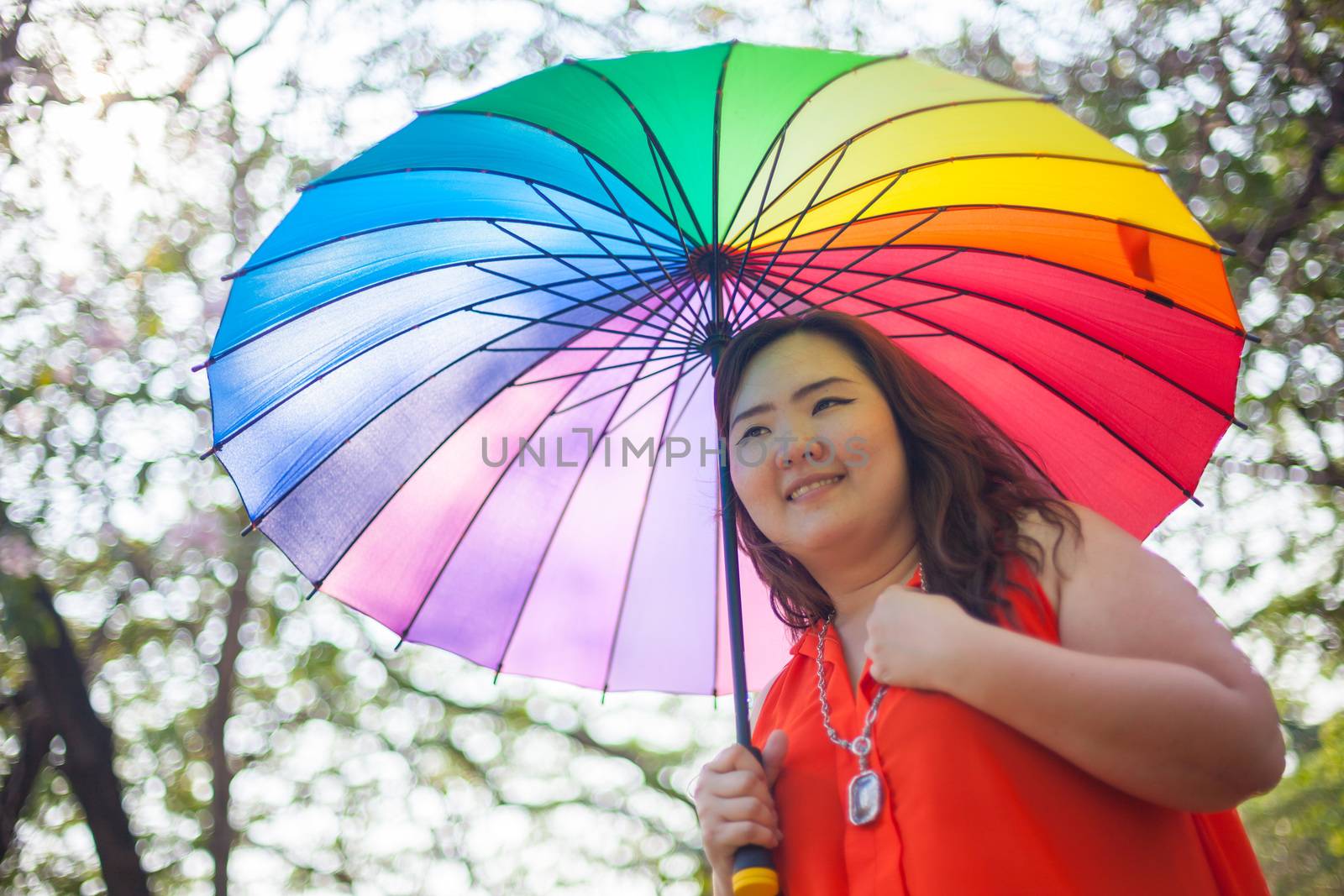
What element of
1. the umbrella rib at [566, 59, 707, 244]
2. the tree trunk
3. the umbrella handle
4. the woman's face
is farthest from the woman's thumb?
the tree trunk

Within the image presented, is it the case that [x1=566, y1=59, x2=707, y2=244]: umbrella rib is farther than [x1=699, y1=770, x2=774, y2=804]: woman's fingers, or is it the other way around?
[x1=566, y1=59, x2=707, y2=244]: umbrella rib

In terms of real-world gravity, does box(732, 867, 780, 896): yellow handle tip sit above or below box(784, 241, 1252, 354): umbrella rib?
below

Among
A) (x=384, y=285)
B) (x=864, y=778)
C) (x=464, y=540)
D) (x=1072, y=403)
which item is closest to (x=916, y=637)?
(x=864, y=778)

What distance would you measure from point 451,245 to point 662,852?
10.2 metres

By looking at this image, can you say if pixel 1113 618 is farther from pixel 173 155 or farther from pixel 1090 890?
pixel 173 155

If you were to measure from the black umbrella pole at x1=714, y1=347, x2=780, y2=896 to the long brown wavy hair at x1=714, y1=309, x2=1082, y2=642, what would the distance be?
69 mm

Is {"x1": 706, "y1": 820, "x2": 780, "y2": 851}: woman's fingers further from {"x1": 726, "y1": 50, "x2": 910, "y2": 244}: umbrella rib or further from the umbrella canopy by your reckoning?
{"x1": 726, "y1": 50, "x2": 910, "y2": 244}: umbrella rib

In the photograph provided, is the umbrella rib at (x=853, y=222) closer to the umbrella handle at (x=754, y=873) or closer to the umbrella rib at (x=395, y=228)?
the umbrella rib at (x=395, y=228)

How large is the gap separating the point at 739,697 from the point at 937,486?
0.63m

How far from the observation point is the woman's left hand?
166 cm

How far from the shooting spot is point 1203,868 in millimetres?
1674

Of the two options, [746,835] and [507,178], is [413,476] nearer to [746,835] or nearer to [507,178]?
[507,178]

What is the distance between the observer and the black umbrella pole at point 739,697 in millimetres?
1827

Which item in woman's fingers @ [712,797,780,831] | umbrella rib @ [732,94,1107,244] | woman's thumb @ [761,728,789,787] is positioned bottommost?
woman's fingers @ [712,797,780,831]
